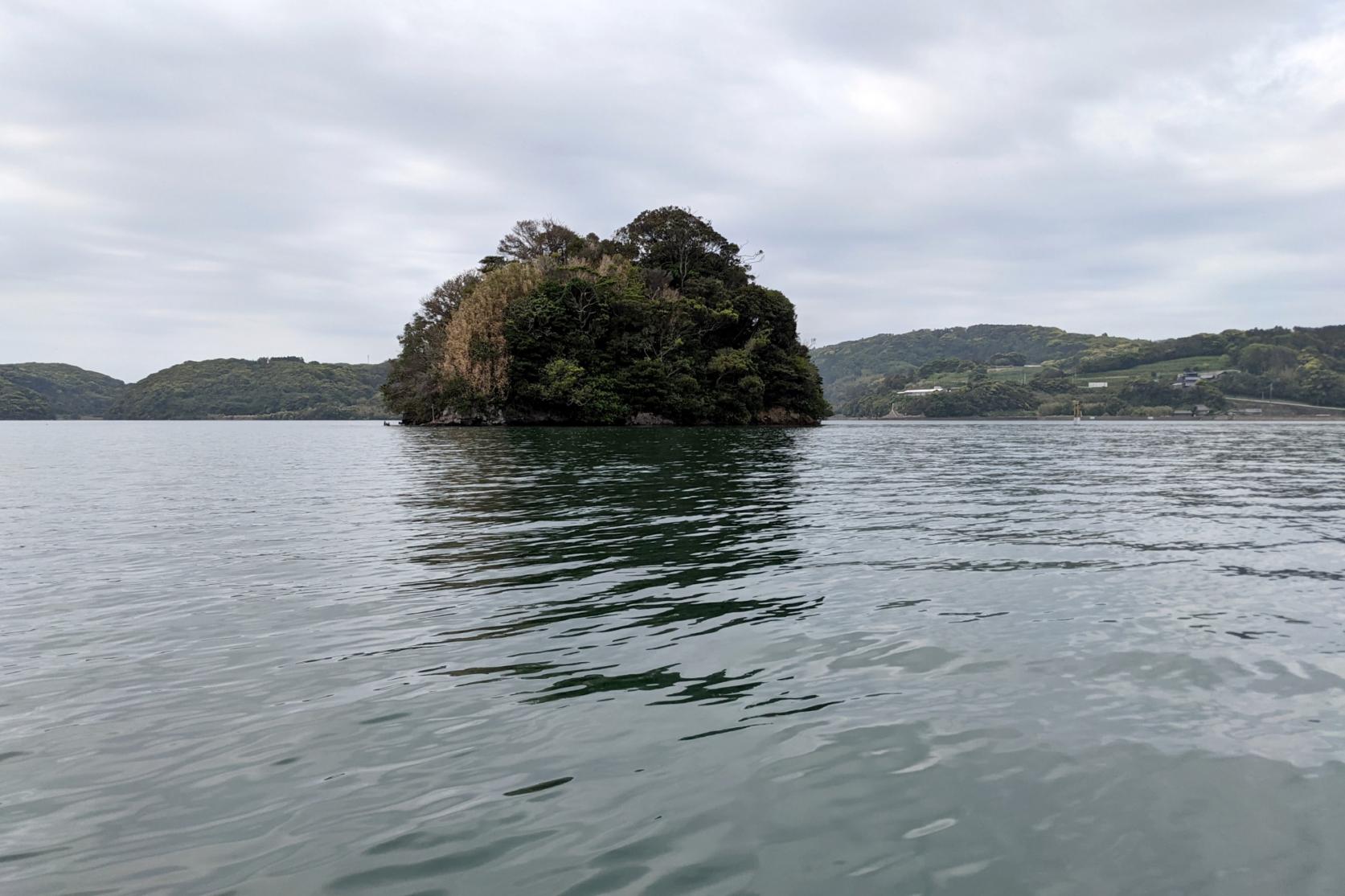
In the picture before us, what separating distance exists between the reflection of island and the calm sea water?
99 mm

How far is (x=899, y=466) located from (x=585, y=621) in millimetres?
30880

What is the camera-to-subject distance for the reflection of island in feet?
27.7

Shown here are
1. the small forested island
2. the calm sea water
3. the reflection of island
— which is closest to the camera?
the calm sea water

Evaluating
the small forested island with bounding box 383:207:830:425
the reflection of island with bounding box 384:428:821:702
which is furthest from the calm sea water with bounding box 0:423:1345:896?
the small forested island with bounding box 383:207:830:425

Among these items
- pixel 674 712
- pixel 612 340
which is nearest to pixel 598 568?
pixel 674 712

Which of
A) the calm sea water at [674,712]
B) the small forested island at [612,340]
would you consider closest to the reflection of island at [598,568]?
the calm sea water at [674,712]

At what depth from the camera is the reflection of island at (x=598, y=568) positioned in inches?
332

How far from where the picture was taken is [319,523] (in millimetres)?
19344

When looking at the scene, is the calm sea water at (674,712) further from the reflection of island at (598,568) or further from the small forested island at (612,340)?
the small forested island at (612,340)

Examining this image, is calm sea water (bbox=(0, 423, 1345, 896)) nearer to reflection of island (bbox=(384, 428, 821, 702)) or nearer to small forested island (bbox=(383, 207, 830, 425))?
reflection of island (bbox=(384, 428, 821, 702))

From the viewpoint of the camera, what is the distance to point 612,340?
10019 cm

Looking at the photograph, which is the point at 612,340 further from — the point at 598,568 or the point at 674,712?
the point at 674,712

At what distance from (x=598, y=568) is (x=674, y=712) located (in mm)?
6802

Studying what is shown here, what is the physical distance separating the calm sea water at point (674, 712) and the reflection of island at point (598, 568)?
0.32 feet
